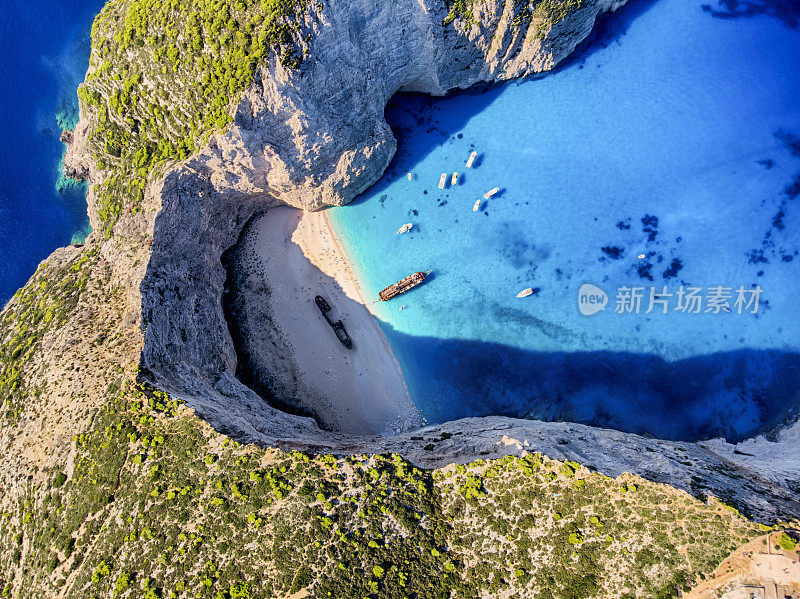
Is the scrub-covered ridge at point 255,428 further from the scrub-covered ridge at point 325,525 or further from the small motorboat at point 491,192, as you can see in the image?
the small motorboat at point 491,192

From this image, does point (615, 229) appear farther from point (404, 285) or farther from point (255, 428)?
point (255, 428)

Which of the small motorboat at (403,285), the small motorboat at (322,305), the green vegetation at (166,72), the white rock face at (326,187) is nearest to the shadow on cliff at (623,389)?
the white rock face at (326,187)

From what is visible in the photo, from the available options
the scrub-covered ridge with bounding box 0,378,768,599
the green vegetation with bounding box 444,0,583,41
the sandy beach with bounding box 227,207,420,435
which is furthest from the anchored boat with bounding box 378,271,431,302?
the green vegetation with bounding box 444,0,583,41

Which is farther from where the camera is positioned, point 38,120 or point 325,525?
point 38,120

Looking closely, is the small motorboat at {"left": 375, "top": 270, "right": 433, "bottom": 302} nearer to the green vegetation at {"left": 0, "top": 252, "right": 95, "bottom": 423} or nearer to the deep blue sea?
the green vegetation at {"left": 0, "top": 252, "right": 95, "bottom": 423}

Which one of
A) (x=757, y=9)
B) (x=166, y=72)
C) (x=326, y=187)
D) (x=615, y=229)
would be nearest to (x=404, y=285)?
(x=326, y=187)
